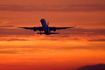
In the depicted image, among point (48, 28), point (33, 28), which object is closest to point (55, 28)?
point (48, 28)

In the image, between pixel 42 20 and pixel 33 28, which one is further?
pixel 42 20

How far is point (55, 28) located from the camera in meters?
134

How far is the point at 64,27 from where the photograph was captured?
137250mm

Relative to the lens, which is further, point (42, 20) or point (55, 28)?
point (42, 20)

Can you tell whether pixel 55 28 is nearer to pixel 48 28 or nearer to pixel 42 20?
pixel 48 28

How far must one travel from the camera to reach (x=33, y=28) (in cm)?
13462

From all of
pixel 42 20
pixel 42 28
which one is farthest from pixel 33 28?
pixel 42 20

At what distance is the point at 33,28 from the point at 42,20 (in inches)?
656

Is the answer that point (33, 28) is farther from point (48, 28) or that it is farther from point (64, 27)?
point (64, 27)

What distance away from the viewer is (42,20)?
14925 cm

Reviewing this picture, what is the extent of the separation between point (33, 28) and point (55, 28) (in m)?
14.1

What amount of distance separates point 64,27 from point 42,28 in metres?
14.4

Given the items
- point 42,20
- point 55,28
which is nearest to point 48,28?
point 55,28

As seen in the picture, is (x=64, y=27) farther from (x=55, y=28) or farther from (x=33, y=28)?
A: (x=33, y=28)
